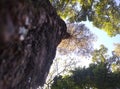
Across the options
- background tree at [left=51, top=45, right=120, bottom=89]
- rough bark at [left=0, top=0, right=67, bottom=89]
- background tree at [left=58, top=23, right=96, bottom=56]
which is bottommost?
rough bark at [left=0, top=0, right=67, bottom=89]

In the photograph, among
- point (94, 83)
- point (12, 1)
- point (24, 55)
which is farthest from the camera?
point (94, 83)

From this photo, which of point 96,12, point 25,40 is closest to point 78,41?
point 96,12

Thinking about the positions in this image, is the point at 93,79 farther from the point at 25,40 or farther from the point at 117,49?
the point at 25,40

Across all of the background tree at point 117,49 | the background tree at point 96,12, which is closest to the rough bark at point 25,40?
the background tree at point 96,12

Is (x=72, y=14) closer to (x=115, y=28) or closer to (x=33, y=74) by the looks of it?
(x=115, y=28)

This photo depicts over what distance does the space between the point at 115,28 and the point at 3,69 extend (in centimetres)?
1148

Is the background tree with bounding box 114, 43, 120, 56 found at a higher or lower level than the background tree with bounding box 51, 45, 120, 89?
higher

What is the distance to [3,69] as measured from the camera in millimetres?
6371

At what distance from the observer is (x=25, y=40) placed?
716 centimetres

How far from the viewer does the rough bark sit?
4.36m

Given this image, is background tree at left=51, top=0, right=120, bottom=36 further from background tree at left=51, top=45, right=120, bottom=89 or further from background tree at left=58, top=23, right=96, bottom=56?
background tree at left=51, top=45, right=120, bottom=89

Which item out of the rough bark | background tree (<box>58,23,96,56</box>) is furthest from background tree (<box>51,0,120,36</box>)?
the rough bark

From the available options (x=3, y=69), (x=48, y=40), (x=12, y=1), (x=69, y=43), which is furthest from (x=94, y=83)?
(x=12, y=1)

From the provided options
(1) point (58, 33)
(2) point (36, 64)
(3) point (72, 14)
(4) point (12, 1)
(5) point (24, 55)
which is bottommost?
(4) point (12, 1)
